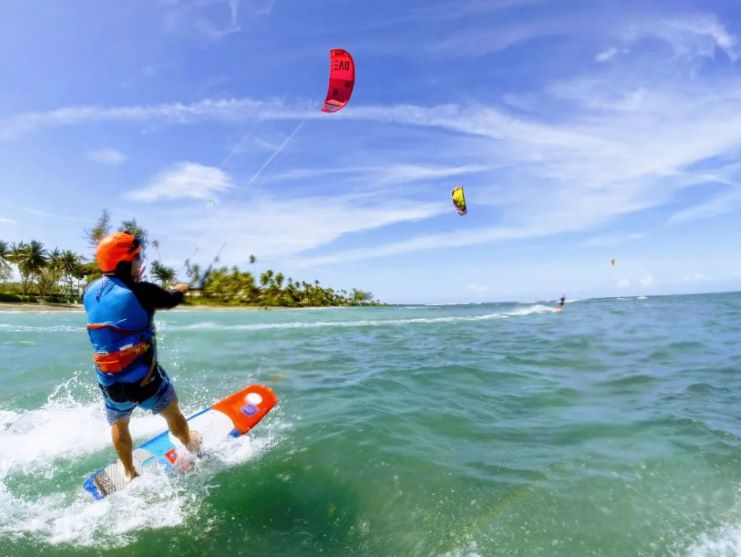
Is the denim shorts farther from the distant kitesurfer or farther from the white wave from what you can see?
the white wave

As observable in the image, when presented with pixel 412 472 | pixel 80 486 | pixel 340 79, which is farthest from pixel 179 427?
pixel 340 79

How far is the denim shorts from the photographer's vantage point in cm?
484

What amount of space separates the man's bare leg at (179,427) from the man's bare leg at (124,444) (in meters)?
0.41

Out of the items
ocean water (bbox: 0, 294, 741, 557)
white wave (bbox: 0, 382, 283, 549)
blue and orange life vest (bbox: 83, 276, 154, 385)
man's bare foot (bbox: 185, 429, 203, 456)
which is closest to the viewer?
ocean water (bbox: 0, 294, 741, 557)

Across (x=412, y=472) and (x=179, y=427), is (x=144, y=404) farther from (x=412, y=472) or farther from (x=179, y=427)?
(x=412, y=472)

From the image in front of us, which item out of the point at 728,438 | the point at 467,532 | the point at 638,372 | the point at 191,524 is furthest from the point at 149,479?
the point at 638,372

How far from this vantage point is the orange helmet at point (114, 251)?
4520 mm

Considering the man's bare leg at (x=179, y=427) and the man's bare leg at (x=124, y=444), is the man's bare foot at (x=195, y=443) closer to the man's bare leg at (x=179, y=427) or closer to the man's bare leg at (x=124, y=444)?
the man's bare leg at (x=179, y=427)

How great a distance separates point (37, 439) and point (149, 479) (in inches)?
113

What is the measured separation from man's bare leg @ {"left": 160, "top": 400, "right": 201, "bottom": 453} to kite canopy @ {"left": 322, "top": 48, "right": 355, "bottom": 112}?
6561mm

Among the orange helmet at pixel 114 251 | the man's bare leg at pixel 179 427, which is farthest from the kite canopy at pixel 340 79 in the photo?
the man's bare leg at pixel 179 427

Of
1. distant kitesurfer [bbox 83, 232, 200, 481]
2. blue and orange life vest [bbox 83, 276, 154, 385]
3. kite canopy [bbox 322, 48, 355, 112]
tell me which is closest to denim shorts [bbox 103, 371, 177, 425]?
distant kitesurfer [bbox 83, 232, 200, 481]

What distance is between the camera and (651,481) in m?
5.14

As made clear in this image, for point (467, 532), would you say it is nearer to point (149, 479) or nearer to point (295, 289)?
point (149, 479)
